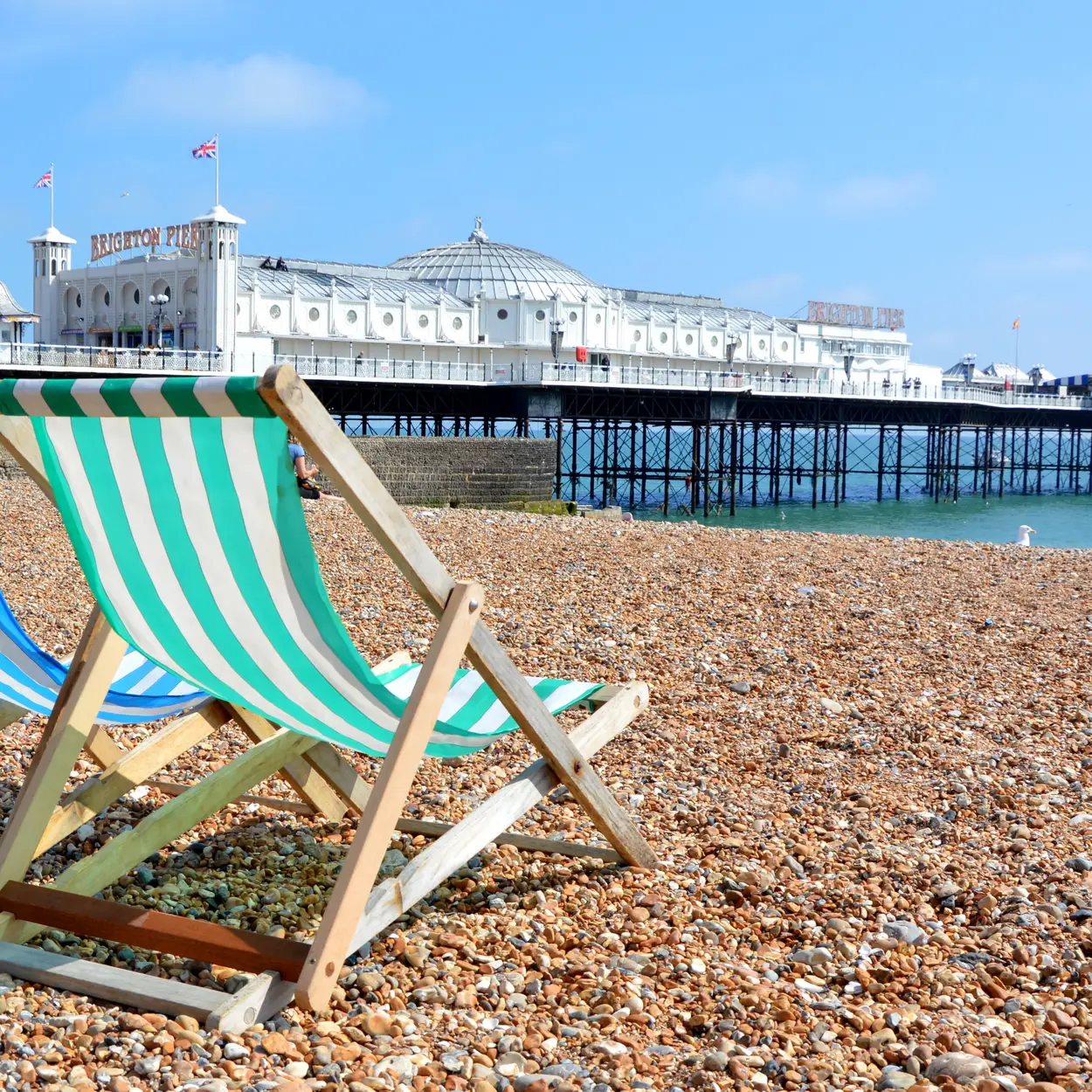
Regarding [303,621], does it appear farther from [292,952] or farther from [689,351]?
[689,351]

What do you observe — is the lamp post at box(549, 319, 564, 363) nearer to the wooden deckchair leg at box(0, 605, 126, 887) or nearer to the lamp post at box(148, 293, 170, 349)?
the lamp post at box(148, 293, 170, 349)

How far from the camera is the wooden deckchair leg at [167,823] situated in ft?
8.46

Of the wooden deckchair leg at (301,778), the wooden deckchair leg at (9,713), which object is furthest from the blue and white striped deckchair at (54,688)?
the wooden deckchair leg at (301,778)

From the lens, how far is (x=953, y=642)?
5797 millimetres

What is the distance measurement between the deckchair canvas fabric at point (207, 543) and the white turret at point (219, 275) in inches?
1243

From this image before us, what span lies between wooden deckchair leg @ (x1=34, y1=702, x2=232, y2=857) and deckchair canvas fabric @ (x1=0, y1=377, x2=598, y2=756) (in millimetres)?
568

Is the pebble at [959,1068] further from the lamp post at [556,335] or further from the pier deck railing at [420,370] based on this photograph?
the lamp post at [556,335]

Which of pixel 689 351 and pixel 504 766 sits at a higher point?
pixel 689 351

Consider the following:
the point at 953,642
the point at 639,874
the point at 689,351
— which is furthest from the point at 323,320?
the point at 639,874

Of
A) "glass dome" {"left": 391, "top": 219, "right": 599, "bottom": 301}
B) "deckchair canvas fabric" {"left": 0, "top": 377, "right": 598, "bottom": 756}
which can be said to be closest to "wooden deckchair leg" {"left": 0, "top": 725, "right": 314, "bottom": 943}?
"deckchair canvas fabric" {"left": 0, "top": 377, "right": 598, "bottom": 756}

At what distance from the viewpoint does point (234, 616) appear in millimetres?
2322

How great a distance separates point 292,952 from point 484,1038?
0.36 m

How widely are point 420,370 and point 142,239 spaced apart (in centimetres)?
977

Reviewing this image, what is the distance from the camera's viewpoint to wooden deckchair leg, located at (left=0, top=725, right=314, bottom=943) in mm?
2580
